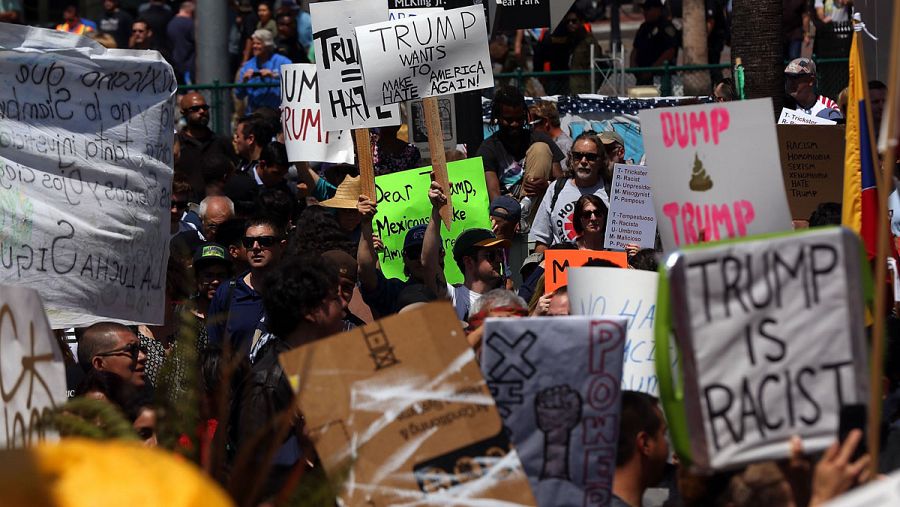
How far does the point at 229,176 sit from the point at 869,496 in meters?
8.00

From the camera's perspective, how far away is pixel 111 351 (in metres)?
5.58

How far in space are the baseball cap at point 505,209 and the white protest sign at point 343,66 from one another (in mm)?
748

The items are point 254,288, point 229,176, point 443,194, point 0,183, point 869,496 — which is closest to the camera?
point 869,496

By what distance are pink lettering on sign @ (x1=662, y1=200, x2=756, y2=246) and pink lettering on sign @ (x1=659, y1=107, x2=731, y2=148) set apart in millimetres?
223

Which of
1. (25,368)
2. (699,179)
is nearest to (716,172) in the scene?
(699,179)

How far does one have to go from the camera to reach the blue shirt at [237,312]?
6375 millimetres

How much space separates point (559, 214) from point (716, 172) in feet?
13.0

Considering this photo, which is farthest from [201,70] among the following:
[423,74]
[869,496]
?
[869,496]

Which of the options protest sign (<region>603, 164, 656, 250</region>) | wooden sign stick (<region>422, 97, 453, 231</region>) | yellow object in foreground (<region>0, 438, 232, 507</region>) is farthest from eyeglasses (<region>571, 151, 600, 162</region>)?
yellow object in foreground (<region>0, 438, 232, 507</region>)

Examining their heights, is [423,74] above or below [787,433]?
above

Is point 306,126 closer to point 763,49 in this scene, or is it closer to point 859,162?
point 763,49

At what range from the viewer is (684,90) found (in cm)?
1515

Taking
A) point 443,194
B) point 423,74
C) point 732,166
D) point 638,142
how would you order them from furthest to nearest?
1. point 638,142
2. point 423,74
3. point 443,194
4. point 732,166

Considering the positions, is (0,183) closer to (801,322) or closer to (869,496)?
(801,322)
